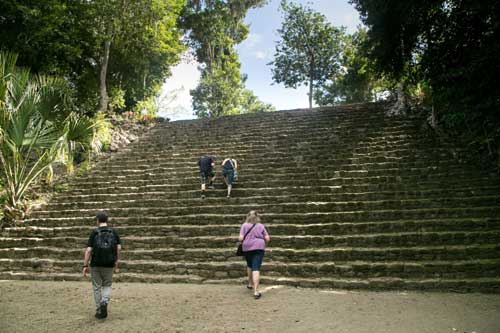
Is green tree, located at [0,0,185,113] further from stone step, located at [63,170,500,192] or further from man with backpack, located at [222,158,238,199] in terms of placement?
man with backpack, located at [222,158,238,199]

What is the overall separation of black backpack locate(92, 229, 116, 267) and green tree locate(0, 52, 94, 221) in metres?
5.57

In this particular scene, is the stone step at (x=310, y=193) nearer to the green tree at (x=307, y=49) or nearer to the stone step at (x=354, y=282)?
the stone step at (x=354, y=282)

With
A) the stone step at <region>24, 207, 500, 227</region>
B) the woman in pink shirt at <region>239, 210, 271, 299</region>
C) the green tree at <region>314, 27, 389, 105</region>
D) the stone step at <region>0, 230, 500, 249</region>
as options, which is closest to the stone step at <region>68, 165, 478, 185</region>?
the stone step at <region>24, 207, 500, 227</region>

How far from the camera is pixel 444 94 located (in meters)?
6.38

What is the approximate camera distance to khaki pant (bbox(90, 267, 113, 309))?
498cm

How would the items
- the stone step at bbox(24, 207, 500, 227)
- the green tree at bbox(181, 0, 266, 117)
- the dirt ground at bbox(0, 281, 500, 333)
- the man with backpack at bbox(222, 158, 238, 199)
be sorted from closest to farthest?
the dirt ground at bbox(0, 281, 500, 333)
the stone step at bbox(24, 207, 500, 227)
the man with backpack at bbox(222, 158, 238, 199)
the green tree at bbox(181, 0, 266, 117)

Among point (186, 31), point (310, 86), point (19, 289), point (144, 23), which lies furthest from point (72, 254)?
point (186, 31)

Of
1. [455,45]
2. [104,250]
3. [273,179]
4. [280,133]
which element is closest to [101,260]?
[104,250]

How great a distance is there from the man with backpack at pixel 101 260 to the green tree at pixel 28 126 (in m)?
5.54

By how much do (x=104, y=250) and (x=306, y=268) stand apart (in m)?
3.51

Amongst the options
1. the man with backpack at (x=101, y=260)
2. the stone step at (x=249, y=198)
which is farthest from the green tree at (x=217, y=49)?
the man with backpack at (x=101, y=260)

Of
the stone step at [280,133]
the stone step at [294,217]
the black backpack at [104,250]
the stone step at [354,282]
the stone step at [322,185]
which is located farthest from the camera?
the stone step at [280,133]

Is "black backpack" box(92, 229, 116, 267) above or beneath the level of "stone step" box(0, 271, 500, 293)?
above

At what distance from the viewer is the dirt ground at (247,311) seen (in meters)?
4.60
